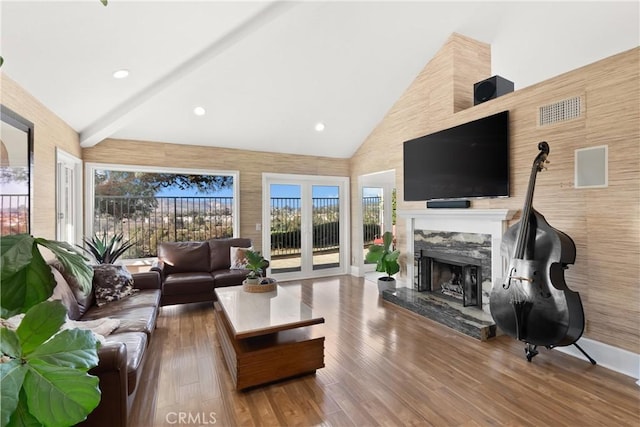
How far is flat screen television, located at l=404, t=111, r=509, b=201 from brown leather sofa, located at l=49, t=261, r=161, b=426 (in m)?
3.59

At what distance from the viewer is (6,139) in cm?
231

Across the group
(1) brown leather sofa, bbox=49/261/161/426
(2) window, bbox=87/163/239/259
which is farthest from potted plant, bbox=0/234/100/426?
(2) window, bbox=87/163/239/259

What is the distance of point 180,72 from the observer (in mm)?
3262

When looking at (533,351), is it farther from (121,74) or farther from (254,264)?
(121,74)

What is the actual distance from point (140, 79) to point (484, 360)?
13.8ft

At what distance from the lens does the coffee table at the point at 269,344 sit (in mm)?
2271

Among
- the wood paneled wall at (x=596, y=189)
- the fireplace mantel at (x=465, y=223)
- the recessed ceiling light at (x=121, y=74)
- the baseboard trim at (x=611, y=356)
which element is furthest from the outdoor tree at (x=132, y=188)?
the baseboard trim at (x=611, y=356)

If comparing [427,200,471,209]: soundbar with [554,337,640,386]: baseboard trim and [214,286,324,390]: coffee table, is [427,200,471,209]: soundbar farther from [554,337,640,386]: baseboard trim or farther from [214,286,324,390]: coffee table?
[214,286,324,390]: coffee table

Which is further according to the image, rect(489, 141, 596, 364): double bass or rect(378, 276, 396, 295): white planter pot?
rect(378, 276, 396, 295): white planter pot

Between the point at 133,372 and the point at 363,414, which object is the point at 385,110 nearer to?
the point at 363,414

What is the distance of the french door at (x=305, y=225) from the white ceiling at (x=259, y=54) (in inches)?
37.4

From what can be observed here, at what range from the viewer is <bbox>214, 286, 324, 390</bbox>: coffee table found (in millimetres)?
2271

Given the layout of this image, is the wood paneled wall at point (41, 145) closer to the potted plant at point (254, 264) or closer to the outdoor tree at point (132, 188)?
the outdoor tree at point (132, 188)

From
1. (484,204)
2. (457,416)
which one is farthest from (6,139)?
(484,204)
